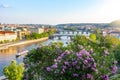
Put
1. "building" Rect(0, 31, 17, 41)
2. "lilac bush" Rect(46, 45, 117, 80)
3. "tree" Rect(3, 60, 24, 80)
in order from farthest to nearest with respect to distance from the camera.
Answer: "building" Rect(0, 31, 17, 41) < "tree" Rect(3, 60, 24, 80) < "lilac bush" Rect(46, 45, 117, 80)

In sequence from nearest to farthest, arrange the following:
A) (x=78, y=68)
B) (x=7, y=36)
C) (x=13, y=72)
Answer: (x=78, y=68), (x=13, y=72), (x=7, y=36)

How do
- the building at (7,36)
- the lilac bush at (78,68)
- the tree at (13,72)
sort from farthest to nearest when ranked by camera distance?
the building at (7,36) → the tree at (13,72) → the lilac bush at (78,68)

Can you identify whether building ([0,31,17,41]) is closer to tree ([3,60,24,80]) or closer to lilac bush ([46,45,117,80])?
tree ([3,60,24,80])

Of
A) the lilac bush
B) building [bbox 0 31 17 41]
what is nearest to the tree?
the lilac bush

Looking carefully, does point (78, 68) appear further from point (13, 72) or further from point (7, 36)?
point (7, 36)

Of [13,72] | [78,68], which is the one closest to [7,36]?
[13,72]

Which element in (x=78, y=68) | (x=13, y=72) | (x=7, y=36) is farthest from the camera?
(x=7, y=36)

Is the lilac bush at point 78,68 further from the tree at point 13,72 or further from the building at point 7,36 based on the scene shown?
the building at point 7,36

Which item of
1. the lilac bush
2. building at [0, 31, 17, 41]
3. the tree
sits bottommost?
building at [0, 31, 17, 41]

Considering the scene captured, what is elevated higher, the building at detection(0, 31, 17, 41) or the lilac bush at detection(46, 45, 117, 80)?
the lilac bush at detection(46, 45, 117, 80)

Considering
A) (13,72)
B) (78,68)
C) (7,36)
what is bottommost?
(7,36)

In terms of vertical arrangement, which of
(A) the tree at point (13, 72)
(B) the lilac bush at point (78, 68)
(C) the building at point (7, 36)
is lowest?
(C) the building at point (7, 36)

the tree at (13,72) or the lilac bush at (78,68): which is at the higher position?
the lilac bush at (78,68)

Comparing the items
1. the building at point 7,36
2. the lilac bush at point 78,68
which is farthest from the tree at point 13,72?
the building at point 7,36
